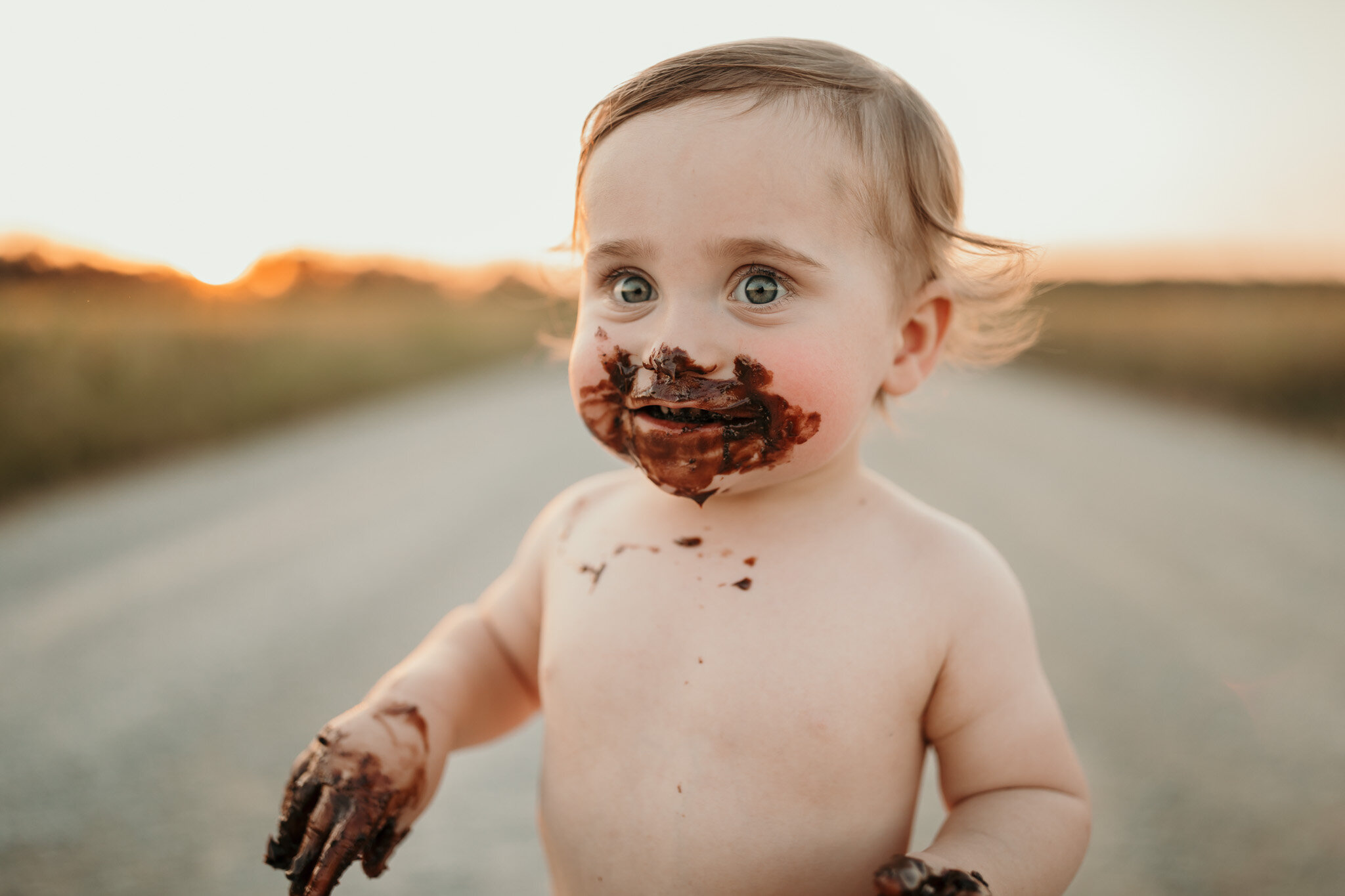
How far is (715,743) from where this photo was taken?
3.04 ft

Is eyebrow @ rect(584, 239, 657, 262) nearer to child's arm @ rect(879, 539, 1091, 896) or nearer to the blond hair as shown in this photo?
the blond hair

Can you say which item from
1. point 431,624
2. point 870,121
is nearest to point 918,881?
point 870,121

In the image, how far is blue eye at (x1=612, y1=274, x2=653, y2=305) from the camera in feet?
3.17

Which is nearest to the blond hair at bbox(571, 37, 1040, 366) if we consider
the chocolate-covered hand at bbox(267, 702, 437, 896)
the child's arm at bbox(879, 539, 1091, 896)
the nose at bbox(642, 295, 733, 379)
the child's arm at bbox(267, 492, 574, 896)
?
the nose at bbox(642, 295, 733, 379)

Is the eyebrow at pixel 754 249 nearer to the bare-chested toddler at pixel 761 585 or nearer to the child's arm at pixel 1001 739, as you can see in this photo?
the bare-chested toddler at pixel 761 585

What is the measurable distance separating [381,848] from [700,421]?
0.63 m

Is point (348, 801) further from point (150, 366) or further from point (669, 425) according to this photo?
point (150, 366)

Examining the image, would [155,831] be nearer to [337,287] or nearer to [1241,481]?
[1241,481]

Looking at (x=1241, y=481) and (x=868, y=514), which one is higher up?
(x=1241, y=481)

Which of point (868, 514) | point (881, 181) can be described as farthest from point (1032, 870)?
point (881, 181)

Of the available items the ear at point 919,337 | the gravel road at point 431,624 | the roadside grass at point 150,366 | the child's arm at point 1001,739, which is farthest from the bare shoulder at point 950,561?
the roadside grass at point 150,366

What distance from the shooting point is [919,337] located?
1.09 meters

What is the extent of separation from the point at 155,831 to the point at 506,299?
1374 millimetres

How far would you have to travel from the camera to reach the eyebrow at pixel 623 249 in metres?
0.92
